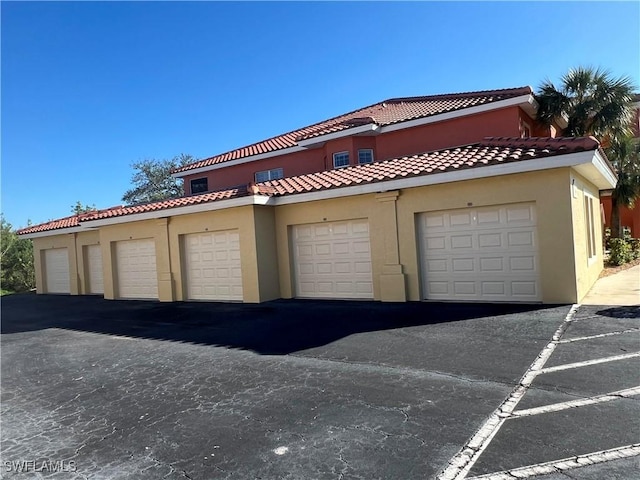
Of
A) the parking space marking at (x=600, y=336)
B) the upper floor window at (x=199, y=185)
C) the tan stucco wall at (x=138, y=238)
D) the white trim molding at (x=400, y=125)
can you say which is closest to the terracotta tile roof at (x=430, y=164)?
the tan stucco wall at (x=138, y=238)

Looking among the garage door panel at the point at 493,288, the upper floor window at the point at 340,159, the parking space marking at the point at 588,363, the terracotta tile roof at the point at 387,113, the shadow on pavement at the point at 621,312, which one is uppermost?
the terracotta tile roof at the point at 387,113

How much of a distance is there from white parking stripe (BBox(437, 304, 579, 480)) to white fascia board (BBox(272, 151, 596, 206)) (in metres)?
4.70

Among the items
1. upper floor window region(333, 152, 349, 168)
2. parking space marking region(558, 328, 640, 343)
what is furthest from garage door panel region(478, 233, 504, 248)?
upper floor window region(333, 152, 349, 168)

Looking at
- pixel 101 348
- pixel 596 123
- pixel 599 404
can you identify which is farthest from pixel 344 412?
pixel 596 123

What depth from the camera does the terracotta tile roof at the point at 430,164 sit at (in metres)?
9.51

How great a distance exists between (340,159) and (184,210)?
652 centimetres

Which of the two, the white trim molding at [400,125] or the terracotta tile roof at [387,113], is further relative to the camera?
the terracotta tile roof at [387,113]

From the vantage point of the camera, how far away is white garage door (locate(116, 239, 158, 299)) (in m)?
16.4

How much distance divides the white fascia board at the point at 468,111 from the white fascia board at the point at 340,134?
1.76ft

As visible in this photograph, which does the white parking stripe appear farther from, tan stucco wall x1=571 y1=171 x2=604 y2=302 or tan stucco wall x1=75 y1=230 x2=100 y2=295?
tan stucco wall x1=75 y1=230 x2=100 y2=295

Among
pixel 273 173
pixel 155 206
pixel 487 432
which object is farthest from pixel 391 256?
pixel 273 173

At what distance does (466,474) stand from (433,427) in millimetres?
810

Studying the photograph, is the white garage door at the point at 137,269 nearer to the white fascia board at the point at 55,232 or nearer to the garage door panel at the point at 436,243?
the white fascia board at the point at 55,232

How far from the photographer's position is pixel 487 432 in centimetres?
399
